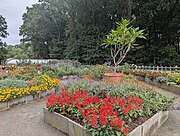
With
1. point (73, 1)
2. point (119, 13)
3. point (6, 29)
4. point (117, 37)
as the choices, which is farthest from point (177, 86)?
point (6, 29)

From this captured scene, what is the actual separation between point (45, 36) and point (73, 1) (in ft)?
28.2

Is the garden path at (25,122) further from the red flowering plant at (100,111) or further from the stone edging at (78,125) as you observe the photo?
the red flowering plant at (100,111)

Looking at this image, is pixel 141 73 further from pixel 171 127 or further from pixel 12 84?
pixel 12 84

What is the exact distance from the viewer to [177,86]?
5.23 metres

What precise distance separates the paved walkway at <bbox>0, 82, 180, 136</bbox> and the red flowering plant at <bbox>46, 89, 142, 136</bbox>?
0.42 m

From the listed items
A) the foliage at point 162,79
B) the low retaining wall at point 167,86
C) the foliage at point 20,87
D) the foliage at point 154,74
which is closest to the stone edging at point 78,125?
the foliage at point 20,87

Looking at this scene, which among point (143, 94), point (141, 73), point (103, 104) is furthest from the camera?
point (141, 73)

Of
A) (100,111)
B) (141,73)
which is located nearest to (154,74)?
(141,73)

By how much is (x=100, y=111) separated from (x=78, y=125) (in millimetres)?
400

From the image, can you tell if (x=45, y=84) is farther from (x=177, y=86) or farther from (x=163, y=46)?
(x=163, y=46)

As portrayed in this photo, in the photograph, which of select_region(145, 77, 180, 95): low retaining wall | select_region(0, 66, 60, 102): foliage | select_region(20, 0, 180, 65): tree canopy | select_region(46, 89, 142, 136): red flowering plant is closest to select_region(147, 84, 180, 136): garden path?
select_region(46, 89, 142, 136): red flowering plant

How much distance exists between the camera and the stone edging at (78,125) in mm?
2139

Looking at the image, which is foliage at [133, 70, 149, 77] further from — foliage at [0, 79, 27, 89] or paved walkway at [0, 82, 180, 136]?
foliage at [0, 79, 27, 89]

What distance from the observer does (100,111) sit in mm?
2107
